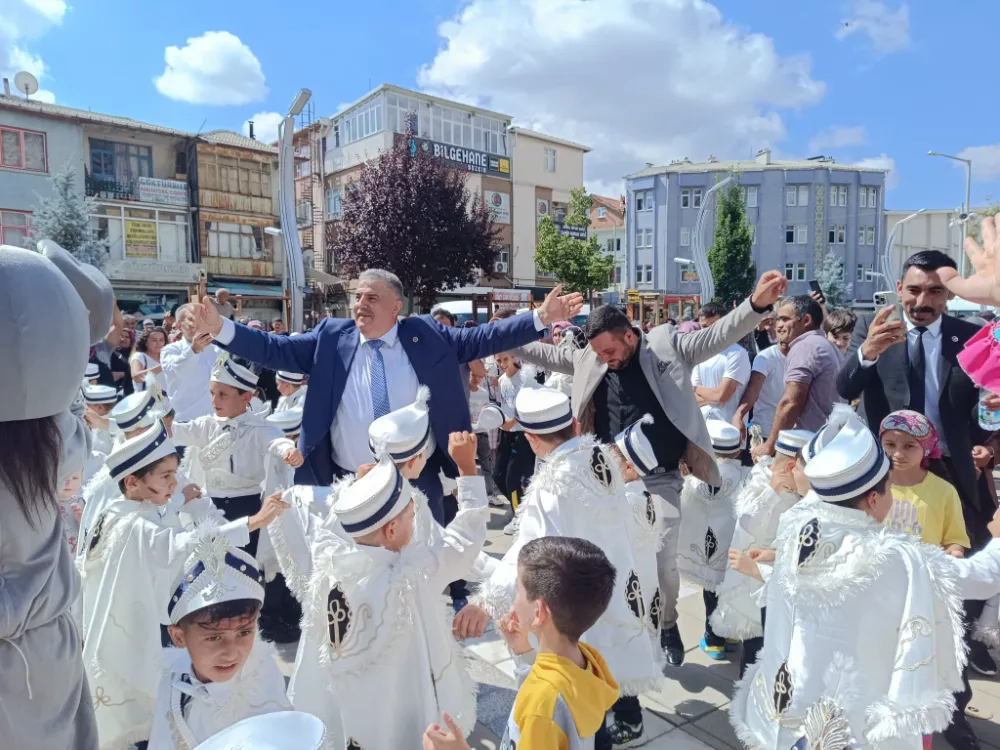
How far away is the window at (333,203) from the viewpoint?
35500mm

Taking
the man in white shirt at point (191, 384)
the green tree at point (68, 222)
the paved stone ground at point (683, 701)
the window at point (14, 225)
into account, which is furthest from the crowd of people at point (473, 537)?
the window at point (14, 225)

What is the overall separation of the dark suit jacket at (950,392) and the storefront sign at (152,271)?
1121 inches

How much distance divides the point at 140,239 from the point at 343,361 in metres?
29.3

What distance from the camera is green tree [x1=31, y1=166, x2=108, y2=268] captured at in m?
21.5

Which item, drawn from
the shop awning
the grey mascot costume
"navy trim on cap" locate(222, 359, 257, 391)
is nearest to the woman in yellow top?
the grey mascot costume

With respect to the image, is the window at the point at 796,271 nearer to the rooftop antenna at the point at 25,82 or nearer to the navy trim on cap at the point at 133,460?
the rooftop antenna at the point at 25,82

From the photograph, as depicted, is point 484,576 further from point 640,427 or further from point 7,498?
point 7,498

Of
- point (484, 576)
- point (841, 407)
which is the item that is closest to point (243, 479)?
point (484, 576)

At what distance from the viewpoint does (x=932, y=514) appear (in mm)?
3170

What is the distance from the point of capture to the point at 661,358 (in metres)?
4.04

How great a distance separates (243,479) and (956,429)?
439cm

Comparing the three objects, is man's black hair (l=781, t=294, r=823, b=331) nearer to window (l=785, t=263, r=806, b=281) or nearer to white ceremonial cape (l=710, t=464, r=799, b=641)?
white ceremonial cape (l=710, t=464, r=799, b=641)

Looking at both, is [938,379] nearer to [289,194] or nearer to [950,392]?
[950,392]

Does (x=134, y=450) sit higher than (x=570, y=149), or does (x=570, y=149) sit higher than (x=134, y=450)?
(x=570, y=149)
